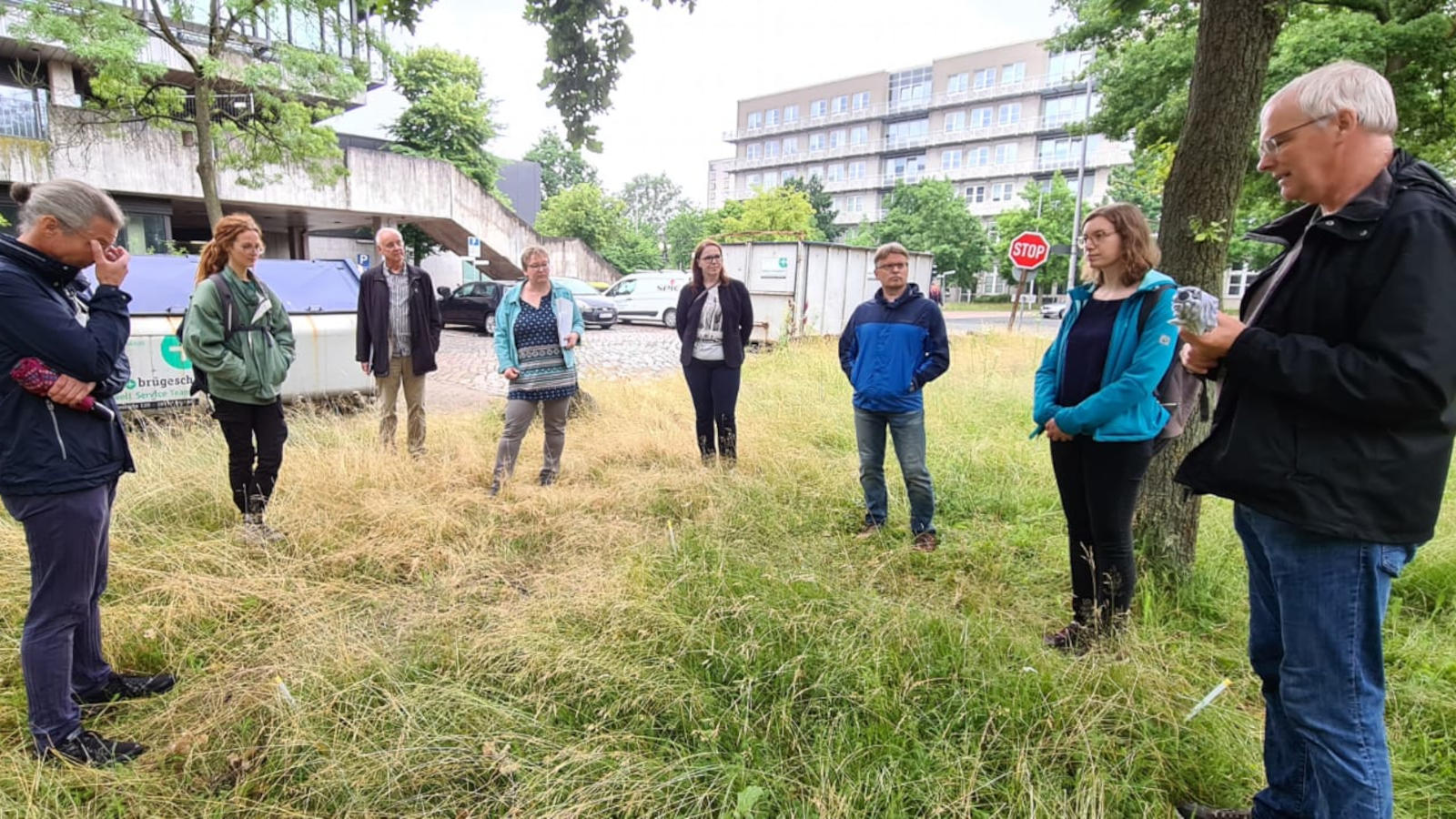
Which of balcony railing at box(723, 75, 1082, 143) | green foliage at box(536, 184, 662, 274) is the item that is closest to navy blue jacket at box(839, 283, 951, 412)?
green foliage at box(536, 184, 662, 274)

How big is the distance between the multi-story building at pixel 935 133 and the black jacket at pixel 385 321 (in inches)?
1766

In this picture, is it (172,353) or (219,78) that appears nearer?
(172,353)

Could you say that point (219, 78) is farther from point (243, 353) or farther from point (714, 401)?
point (714, 401)

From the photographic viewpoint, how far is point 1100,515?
2.77 meters

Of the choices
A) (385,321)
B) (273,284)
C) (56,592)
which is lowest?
(56,592)

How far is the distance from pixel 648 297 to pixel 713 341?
54.6 feet

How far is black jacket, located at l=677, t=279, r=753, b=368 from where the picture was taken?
527 cm

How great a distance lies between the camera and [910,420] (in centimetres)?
411

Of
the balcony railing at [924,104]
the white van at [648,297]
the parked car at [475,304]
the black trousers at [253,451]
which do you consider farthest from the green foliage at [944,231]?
the black trousers at [253,451]

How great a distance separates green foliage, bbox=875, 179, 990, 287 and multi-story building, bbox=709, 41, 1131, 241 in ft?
36.2

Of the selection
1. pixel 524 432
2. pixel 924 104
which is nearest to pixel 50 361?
pixel 524 432

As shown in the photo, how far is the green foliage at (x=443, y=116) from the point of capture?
31.1 m

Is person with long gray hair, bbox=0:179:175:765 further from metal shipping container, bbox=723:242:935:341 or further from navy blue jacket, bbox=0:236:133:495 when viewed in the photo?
metal shipping container, bbox=723:242:935:341

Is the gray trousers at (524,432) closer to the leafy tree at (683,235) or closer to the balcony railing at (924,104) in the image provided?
the balcony railing at (924,104)
